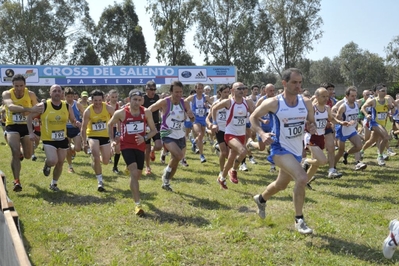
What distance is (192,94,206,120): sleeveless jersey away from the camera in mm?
12867

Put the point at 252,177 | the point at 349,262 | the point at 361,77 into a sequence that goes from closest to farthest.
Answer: the point at 349,262, the point at 252,177, the point at 361,77

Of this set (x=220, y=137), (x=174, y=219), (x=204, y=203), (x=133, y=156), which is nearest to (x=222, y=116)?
(x=220, y=137)

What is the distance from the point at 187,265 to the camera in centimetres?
443

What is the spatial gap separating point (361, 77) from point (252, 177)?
212 ft

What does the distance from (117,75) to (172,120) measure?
611 inches

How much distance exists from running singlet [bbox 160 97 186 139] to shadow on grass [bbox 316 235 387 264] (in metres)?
3.67

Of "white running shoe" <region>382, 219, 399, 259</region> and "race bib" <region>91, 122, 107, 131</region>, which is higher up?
"race bib" <region>91, 122, 107, 131</region>

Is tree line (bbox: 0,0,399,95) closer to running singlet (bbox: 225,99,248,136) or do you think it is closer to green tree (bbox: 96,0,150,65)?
green tree (bbox: 96,0,150,65)

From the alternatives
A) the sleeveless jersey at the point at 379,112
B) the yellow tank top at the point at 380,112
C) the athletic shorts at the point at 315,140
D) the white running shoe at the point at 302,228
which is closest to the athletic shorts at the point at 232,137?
the athletic shorts at the point at 315,140

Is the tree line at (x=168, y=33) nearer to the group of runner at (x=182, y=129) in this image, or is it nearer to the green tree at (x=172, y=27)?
the green tree at (x=172, y=27)

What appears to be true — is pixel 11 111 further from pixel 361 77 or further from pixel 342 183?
pixel 361 77

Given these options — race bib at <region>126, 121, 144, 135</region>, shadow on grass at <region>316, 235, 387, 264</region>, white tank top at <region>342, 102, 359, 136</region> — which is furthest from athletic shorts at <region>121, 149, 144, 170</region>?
white tank top at <region>342, 102, 359, 136</region>

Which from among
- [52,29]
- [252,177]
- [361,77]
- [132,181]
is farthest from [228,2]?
[132,181]

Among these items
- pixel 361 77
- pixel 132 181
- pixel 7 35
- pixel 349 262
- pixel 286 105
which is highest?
pixel 7 35
